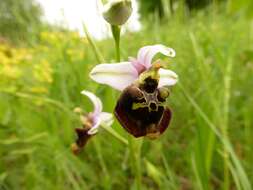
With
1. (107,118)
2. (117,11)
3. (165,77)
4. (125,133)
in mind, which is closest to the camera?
(117,11)

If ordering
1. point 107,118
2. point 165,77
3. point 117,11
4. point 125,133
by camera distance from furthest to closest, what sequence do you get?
point 125,133 < point 107,118 < point 165,77 < point 117,11

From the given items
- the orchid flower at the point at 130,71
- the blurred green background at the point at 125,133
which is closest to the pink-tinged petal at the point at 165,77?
the orchid flower at the point at 130,71

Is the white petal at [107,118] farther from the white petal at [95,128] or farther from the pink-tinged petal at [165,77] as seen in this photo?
the pink-tinged petal at [165,77]

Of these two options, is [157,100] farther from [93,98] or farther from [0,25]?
[0,25]

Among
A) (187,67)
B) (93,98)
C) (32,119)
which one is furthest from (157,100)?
(187,67)

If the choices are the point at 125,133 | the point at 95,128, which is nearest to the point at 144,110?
the point at 95,128

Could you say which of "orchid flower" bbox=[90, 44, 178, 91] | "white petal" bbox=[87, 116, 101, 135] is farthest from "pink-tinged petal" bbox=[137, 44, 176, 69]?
"white petal" bbox=[87, 116, 101, 135]

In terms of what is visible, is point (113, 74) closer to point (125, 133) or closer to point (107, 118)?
point (107, 118)

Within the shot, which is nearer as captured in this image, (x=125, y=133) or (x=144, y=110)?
(x=144, y=110)
